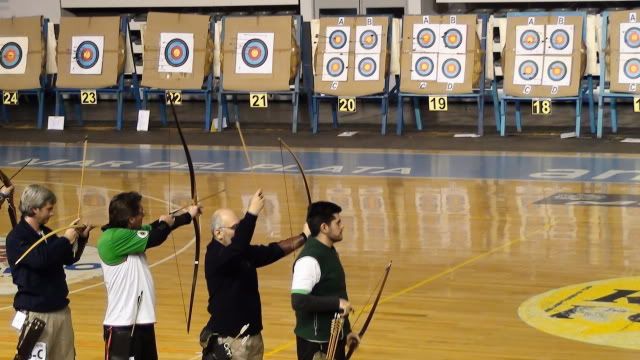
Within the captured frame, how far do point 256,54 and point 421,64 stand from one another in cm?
A: 240

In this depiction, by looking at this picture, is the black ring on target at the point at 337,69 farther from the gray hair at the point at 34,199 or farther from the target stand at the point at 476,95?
the gray hair at the point at 34,199

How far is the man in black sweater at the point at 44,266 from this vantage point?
599 centimetres

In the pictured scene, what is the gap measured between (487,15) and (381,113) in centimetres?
223

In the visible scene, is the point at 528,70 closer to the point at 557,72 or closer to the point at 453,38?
the point at 557,72

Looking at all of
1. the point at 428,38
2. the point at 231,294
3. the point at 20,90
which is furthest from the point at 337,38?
the point at 231,294

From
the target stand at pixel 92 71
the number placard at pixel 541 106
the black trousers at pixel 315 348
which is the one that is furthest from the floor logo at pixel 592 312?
the target stand at pixel 92 71

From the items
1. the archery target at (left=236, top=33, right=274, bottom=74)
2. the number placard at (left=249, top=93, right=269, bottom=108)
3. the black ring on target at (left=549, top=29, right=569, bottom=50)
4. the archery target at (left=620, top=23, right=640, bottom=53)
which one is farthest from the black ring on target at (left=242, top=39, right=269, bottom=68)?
the archery target at (left=620, top=23, right=640, bottom=53)

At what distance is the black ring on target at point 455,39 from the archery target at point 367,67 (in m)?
0.95

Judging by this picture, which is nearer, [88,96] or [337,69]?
[337,69]

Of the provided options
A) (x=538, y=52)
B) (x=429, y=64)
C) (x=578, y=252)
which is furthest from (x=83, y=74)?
(x=578, y=252)

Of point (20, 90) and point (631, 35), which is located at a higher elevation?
point (631, 35)

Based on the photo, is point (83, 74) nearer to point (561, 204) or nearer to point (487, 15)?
point (487, 15)

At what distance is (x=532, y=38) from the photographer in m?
17.1

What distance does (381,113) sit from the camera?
18500 millimetres
